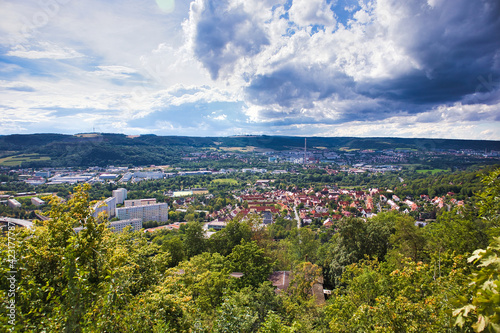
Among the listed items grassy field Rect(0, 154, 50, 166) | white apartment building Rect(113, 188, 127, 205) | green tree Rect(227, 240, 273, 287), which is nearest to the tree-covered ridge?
green tree Rect(227, 240, 273, 287)

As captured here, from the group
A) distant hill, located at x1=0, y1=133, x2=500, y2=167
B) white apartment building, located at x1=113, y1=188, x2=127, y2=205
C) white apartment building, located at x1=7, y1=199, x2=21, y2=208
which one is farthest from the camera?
distant hill, located at x1=0, y1=133, x2=500, y2=167

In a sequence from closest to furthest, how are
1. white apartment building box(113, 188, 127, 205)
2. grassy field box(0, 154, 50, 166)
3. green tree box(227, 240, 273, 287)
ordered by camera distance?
green tree box(227, 240, 273, 287) < white apartment building box(113, 188, 127, 205) < grassy field box(0, 154, 50, 166)

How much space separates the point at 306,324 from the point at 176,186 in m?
67.2

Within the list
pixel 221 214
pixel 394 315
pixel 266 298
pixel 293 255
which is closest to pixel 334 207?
pixel 221 214

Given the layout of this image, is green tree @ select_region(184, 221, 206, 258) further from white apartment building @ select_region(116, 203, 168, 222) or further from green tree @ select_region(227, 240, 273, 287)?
white apartment building @ select_region(116, 203, 168, 222)

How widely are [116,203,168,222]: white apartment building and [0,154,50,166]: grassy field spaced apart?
181 feet

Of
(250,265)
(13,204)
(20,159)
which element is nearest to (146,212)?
(13,204)

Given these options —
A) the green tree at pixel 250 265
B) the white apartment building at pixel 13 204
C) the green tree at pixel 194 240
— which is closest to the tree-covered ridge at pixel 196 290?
the green tree at pixel 250 265

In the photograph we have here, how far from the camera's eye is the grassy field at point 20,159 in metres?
73.9

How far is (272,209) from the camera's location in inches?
1895

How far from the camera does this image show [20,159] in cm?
7888

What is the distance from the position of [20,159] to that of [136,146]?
53.1m

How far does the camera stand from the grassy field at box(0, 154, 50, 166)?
73.9 meters

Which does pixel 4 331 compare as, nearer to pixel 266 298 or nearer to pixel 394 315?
pixel 394 315
